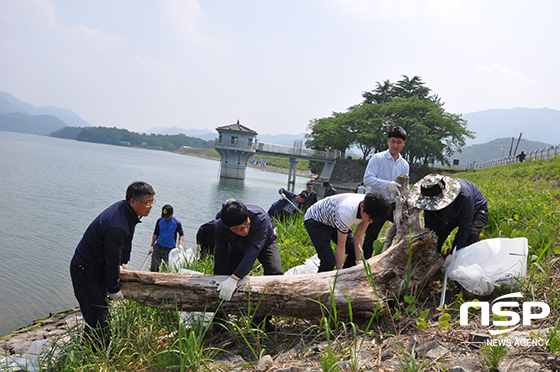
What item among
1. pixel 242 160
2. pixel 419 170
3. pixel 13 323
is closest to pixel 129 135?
pixel 242 160

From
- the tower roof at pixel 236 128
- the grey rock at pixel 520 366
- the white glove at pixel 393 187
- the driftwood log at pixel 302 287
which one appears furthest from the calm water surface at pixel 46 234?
the tower roof at pixel 236 128

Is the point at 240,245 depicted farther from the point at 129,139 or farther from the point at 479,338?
the point at 129,139

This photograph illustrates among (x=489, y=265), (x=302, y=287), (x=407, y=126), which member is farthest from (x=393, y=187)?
(x=407, y=126)

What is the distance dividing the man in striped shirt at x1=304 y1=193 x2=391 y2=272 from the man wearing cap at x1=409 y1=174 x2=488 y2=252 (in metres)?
0.36

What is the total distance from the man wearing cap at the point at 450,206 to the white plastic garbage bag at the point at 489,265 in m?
0.18

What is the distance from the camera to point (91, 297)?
2.95 meters

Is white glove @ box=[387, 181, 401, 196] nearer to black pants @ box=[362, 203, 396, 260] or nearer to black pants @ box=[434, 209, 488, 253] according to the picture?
black pants @ box=[362, 203, 396, 260]

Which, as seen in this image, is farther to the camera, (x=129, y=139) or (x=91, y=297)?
Result: (x=129, y=139)

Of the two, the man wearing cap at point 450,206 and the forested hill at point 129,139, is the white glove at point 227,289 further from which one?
the forested hill at point 129,139

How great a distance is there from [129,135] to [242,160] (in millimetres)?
150780

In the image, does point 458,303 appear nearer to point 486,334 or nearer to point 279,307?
point 486,334

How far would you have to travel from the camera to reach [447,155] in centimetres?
3925

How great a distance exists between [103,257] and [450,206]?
3.02 meters

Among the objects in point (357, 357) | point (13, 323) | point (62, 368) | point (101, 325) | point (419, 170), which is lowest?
point (13, 323)
